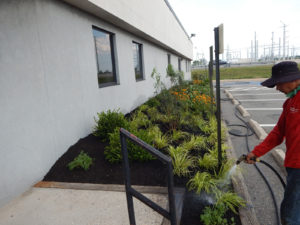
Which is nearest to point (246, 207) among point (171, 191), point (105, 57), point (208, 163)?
point (208, 163)

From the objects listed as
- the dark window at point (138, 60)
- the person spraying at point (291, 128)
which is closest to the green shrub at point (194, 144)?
the person spraying at point (291, 128)

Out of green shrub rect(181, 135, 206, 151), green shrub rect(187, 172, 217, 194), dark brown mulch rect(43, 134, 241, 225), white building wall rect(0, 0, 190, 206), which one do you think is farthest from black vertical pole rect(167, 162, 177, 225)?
green shrub rect(181, 135, 206, 151)

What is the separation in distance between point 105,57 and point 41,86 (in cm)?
291

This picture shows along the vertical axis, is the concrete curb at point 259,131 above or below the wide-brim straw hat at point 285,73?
below

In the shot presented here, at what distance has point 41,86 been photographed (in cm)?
323

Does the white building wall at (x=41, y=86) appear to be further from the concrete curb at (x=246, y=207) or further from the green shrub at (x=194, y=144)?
the concrete curb at (x=246, y=207)

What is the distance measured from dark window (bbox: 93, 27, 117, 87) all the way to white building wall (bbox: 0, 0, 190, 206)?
0.44 meters

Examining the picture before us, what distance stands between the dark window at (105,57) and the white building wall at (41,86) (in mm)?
443

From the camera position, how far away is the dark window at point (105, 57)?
5.43 metres

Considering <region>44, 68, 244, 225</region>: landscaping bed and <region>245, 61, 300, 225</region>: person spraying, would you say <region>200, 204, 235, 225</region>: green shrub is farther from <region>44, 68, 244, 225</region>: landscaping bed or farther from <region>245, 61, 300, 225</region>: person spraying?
<region>245, 61, 300, 225</region>: person spraying

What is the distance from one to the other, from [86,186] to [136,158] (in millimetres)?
942

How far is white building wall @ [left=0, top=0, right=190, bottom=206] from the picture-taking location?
2.68 m

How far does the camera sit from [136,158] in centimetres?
348

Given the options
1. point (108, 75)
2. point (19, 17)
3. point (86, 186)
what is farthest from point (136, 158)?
point (108, 75)
